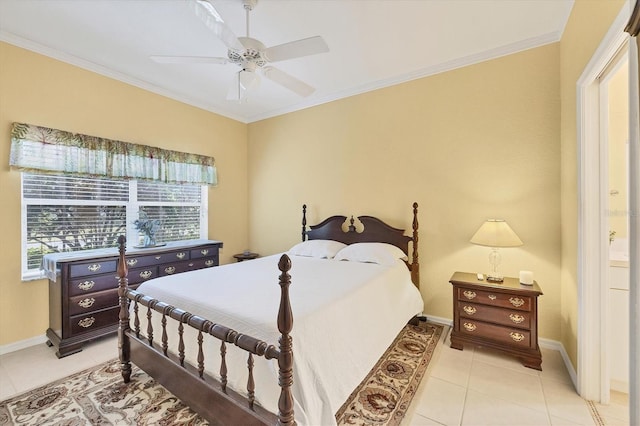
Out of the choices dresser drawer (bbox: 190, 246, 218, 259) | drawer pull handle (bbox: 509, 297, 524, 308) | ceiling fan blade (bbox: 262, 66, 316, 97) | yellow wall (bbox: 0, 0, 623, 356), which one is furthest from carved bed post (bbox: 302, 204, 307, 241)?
drawer pull handle (bbox: 509, 297, 524, 308)

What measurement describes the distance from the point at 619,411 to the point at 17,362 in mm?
4603

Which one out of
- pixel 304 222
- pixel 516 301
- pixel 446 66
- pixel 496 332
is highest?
pixel 446 66

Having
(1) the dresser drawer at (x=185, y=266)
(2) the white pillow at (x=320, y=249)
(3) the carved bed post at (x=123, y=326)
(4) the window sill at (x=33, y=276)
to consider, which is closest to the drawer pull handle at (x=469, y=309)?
(2) the white pillow at (x=320, y=249)

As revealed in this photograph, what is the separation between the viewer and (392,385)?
204 cm

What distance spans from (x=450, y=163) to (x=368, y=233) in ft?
4.04

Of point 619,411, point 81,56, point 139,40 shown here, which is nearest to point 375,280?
point 619,411

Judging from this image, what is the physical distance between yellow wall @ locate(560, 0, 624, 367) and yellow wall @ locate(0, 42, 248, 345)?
13.9 ft

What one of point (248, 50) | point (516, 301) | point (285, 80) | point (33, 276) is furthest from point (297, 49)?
point (33, 276)

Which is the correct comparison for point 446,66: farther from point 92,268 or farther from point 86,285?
point 86,285

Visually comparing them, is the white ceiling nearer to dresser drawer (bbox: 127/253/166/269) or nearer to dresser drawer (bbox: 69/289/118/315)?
dresser drawer (bbox: 127/253/166/269)

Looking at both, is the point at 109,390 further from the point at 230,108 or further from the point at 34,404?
the point at 230,108

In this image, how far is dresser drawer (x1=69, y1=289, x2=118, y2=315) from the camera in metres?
2.60

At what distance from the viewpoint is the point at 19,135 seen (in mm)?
2564

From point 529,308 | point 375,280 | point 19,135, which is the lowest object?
point 529,308
